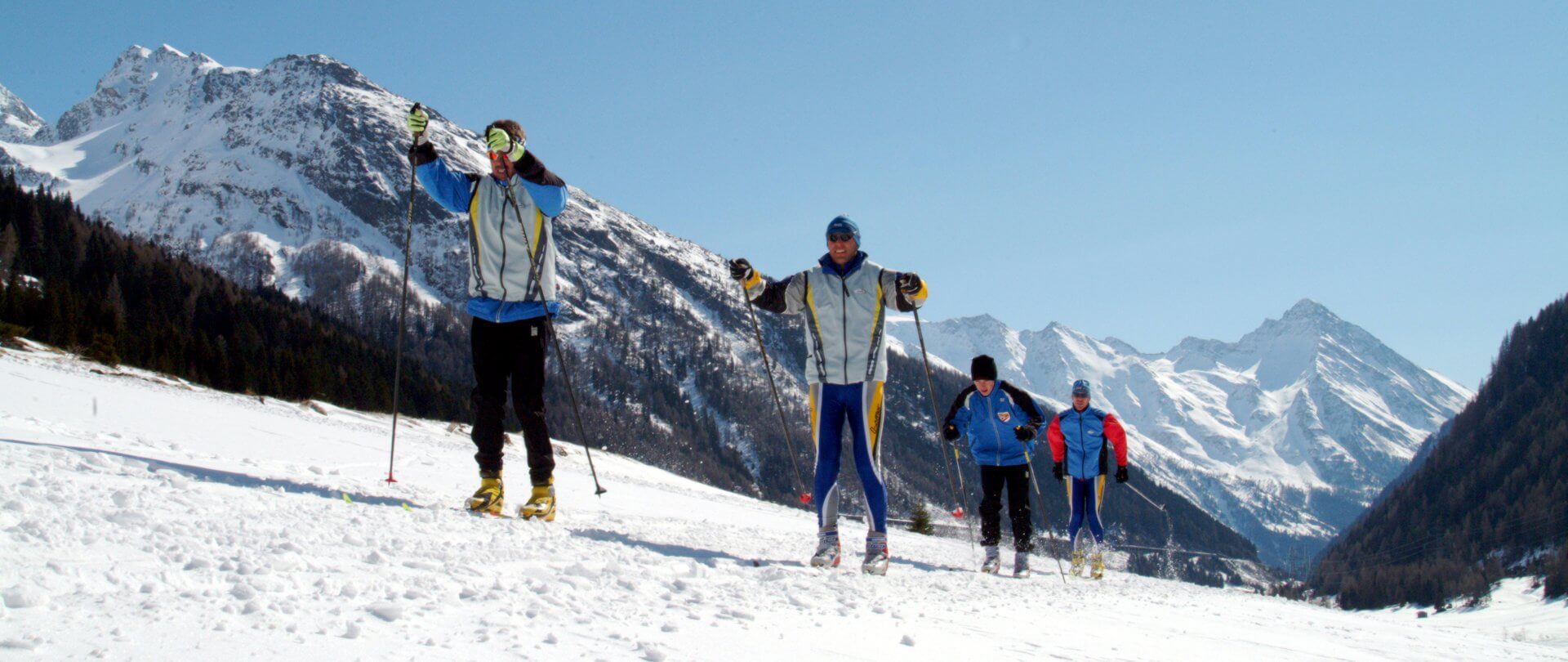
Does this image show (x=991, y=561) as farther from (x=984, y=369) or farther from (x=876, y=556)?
(x=876, y=556)

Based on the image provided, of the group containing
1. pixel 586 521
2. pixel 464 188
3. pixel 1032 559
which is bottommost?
pixel 1032 559

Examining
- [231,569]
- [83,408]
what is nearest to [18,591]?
[231,569]

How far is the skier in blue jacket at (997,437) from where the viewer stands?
381 inches

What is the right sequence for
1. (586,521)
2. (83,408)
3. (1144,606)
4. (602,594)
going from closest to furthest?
1. (602,594)
2. (1144,606)
3. (586,521)
4. (83,408)

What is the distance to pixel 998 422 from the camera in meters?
9.73

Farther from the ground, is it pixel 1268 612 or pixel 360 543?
pixel 360 543

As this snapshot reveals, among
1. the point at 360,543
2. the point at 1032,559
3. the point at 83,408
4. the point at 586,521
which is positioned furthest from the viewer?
the point at 1032,559

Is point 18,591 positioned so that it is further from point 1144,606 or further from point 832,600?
point 1144,606

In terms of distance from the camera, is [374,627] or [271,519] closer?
[374,627]

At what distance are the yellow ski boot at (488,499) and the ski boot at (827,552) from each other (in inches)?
86.1

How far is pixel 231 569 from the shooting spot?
9.44 feet

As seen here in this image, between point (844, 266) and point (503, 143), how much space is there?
2.48 metres

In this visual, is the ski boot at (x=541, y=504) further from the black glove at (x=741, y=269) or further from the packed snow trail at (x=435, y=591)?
the black glove at (x=741, y=269)

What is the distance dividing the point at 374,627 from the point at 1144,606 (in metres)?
5.41
